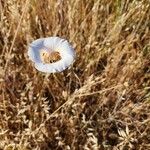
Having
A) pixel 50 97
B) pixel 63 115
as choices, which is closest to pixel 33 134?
pixel 63 115

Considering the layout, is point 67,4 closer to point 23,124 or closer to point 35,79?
point 35,79

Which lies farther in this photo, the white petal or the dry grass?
the dry grass

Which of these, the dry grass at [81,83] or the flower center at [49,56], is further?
the dry grass at [81,83]

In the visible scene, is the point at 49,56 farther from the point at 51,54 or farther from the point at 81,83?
the point at 81,83
